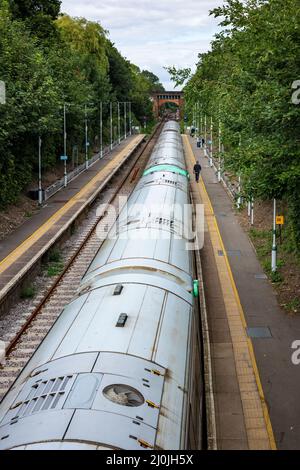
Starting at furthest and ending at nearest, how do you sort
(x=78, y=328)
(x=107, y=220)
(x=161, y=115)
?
1. (x=161, y=115)
2. (x=107, y=220)
3. (x=78, y=328)

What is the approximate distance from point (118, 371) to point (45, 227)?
20819mm

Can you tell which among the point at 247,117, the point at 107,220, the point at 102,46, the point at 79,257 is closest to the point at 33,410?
the point at 247,117

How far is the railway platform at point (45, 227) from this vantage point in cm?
2024

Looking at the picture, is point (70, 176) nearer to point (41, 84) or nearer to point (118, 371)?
point (41, 84)

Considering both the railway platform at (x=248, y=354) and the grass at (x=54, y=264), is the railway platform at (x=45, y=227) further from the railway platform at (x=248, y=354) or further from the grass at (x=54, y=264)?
the railway platform at (x=248, y=354)

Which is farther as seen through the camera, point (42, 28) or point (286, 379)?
point (42, 28)

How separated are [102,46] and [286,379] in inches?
2352

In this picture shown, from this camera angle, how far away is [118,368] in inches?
285

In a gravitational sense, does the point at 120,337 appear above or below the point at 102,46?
below

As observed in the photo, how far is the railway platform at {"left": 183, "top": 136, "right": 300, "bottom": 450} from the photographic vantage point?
37.1ft

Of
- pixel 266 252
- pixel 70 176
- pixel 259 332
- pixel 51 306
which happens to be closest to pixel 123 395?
pixel 259 332

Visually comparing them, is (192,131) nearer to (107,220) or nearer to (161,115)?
(107,220)

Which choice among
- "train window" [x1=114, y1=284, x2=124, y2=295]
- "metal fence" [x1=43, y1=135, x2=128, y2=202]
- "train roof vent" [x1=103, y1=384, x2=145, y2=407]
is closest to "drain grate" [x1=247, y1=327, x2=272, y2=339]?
"train window" [x1=114, y1=284, x2=124, y2=295]

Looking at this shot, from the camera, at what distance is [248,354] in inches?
573
